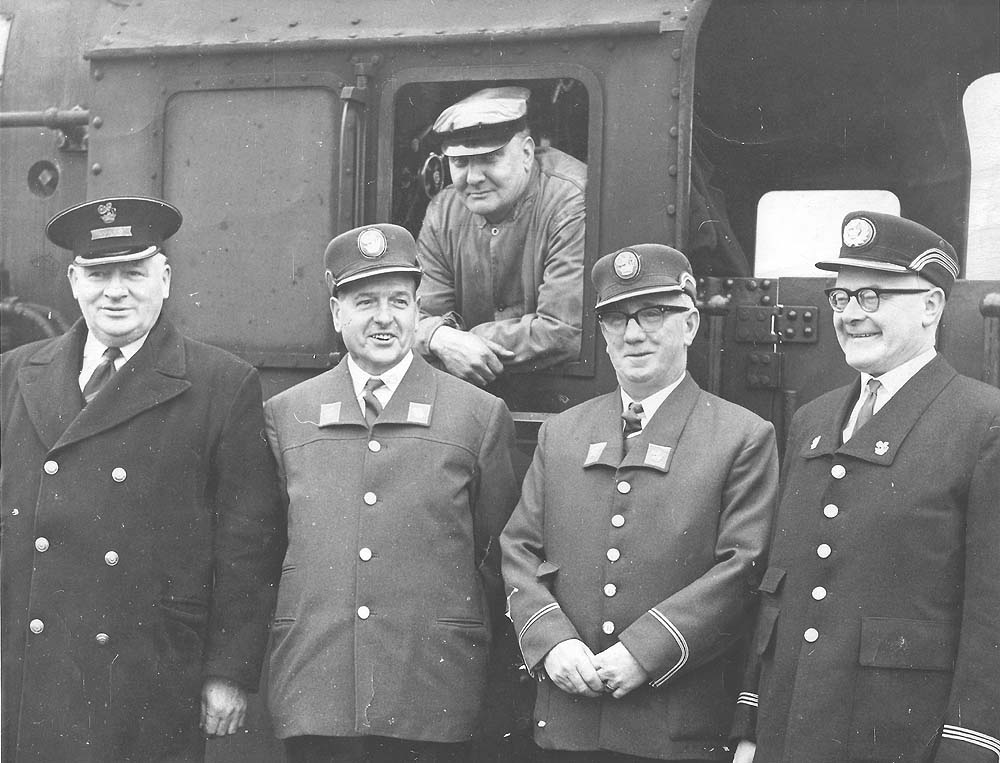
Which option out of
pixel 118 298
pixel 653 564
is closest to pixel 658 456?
pixel 653 564

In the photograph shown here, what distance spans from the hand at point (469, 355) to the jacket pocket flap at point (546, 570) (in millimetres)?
750

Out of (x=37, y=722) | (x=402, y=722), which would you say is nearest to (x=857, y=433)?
(x=402, y=722)

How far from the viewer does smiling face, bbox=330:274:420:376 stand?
128 inches

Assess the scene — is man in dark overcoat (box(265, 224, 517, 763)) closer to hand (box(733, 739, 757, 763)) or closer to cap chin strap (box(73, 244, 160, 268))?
cap chin strap (box(73, 244, 160, 268))

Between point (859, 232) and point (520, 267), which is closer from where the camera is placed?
point (859, 232)

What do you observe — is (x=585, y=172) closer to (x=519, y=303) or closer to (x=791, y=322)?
(x=519, y=303)

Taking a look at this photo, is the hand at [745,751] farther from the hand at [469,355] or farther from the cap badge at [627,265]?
the hand at [469,355]

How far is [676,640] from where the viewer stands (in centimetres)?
290

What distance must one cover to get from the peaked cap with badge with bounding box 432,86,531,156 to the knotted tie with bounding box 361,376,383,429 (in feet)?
2.74

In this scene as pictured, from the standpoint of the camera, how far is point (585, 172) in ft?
12.7

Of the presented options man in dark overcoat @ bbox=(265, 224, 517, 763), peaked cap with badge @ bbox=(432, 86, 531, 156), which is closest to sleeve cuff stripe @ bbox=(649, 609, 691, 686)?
man in dark overcoat @ bbox=(265, 224, 517, 763)

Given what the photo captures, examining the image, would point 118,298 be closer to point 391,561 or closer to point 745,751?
point 391,561

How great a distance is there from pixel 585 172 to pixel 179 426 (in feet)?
4.86

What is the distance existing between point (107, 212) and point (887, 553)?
208 cm
